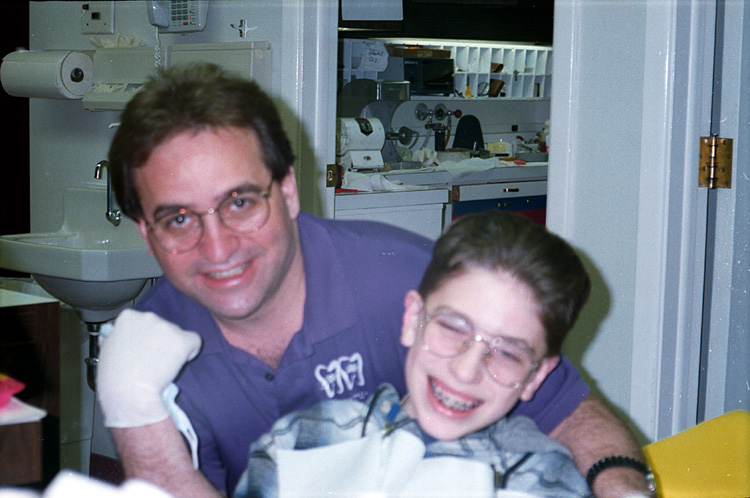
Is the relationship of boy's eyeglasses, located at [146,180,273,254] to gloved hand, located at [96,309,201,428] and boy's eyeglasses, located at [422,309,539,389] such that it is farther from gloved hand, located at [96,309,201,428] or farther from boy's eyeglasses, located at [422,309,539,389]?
boy's eyeglasses, located at [422,309,539,389]

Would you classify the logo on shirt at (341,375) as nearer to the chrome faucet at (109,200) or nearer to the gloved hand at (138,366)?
the gloved hand at (138,366)

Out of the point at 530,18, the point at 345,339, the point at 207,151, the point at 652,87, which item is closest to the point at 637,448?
the point at 345,339

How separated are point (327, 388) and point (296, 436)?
6cm

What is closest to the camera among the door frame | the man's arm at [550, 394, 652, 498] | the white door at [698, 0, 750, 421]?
the man's arm at [550, 394, 652, 498]

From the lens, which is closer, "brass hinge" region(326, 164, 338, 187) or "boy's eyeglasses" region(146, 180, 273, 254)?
"boy's eyeglasses" region(146, 180, 273, 254)

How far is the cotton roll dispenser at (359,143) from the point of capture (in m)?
1.07

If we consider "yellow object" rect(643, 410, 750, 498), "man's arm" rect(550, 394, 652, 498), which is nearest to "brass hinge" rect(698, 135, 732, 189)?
"yellow object" rect(643, 410, 750, 498)

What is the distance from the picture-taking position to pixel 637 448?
105 centimetres

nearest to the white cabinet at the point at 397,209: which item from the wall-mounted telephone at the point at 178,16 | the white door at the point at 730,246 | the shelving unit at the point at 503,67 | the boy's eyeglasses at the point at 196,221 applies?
the boy's eyeglasses at the point at 196,221

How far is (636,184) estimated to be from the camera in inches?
51.7

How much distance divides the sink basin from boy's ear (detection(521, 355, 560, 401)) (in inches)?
17.4

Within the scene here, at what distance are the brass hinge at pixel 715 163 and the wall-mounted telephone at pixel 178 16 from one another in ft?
3.15

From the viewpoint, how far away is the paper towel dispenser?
827 millimetres

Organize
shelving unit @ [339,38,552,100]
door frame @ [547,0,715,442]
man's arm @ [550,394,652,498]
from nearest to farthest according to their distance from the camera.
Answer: man's arm @ [550,394,652,498] < door frame @ [547,0,715,442] < shelving unit @ [339,38,552,100]
